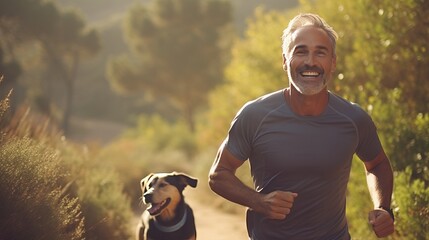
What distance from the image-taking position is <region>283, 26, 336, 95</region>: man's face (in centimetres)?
340

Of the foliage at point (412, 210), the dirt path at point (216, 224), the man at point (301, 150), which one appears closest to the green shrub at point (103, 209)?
the dirt path at point (216, 224)

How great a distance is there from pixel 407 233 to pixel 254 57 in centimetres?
945

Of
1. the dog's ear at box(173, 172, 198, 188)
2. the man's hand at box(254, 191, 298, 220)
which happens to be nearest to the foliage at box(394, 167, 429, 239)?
the dog's ear at box(173, 172, 198, 188)

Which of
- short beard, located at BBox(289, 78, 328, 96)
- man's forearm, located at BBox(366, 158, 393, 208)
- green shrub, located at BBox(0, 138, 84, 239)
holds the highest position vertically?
short beard, located at BBox(289, 78, 328, 96)

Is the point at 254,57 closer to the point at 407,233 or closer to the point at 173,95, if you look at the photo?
the point at 407,233

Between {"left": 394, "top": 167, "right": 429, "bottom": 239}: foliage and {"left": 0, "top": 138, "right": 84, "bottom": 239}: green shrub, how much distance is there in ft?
11.6

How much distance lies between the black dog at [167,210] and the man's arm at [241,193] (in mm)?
2130

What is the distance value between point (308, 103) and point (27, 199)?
8.24 ft

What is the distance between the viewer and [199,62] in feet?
126

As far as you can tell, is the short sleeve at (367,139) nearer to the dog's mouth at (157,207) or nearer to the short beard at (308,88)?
the short beard at (308,88)

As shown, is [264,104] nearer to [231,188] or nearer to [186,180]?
[231,188]

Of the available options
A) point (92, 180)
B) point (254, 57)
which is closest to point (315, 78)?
point (92, 180)

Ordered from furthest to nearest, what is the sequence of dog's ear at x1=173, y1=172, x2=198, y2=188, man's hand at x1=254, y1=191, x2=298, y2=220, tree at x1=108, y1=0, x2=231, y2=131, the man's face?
1. tree at x1=108, y1=0, x2=231, y2=131
2. dog's ear at x1=173, y1=172, x2=198, y2=188
3. the man's face
4. man's hand at x1=254, y1=191, x2=298, y2=220

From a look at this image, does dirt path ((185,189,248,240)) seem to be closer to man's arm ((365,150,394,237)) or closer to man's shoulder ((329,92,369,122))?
man's arm ((365,150,394,237))
